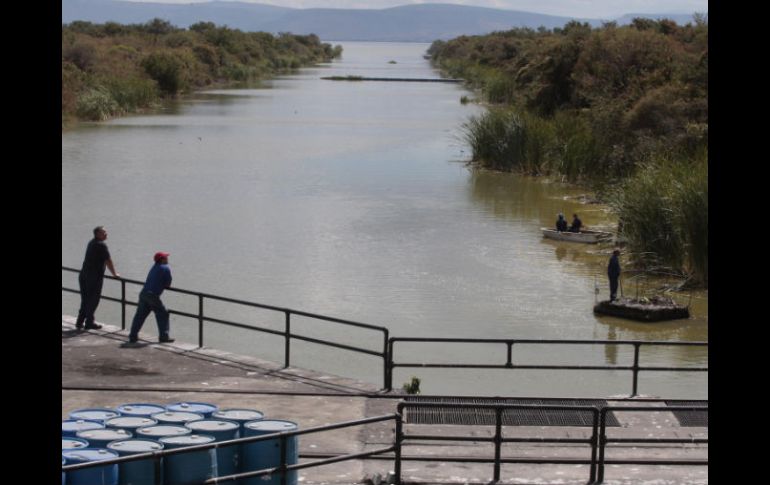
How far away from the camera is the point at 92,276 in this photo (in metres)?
15.9

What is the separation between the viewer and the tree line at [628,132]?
29.2 meters

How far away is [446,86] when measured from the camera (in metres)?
122

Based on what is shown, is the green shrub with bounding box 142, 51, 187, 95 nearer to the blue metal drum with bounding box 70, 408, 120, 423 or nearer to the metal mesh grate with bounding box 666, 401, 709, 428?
the metal mesh grate with bounding box 666, 401, 709, 428

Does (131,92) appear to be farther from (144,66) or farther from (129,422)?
(129,422)

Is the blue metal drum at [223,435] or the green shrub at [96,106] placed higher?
the green shrub at [96,106]

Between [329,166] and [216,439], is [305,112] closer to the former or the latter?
[329,166]

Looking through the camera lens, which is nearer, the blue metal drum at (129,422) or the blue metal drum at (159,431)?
the blue metal drum at (159,431)

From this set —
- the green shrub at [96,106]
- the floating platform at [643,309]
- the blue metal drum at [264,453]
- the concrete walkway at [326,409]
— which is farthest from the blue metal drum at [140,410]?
the green shrub at [96,106]

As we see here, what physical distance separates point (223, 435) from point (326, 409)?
357cm

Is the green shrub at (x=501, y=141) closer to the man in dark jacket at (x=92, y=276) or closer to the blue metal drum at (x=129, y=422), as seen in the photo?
the man in dark jacket at (x=92, y=276)

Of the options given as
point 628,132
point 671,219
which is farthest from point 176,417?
point 628,132

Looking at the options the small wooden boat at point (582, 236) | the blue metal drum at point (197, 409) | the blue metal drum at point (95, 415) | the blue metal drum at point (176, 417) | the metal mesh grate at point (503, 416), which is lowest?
the small wooden boat at point (582, 236)
